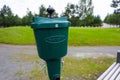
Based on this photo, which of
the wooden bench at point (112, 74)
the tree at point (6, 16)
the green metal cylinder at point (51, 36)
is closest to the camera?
the green metal cylinder at point (51, 36)

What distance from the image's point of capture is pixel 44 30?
293 centimetres

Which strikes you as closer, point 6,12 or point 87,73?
point 87,73

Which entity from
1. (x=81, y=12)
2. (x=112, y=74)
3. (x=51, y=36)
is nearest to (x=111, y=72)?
(x=112, y=74)

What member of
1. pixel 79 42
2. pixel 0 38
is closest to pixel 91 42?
pixel 79 42

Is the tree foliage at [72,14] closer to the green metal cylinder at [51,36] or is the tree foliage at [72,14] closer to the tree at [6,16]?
the tree at [6,16]

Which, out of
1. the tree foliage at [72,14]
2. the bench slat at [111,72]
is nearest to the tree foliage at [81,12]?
the tree foliage at [72,14]

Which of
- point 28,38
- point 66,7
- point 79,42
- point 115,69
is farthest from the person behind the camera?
point 66,7

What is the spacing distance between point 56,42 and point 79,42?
14568 mm

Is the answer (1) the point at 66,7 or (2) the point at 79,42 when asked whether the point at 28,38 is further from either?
(1) the point at 66,7

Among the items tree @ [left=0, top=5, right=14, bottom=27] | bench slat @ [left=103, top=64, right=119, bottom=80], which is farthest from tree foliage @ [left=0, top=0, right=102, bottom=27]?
bench slat @ [left=103, top=64, right=119, bottom=80]

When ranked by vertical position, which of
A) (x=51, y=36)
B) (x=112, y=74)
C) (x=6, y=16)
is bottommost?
(x=112, y=74)

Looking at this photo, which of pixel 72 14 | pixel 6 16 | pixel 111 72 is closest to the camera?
pixel 111 72

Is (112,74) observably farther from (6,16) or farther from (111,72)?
(6,16)

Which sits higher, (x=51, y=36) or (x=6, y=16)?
(x=51, y=36)
